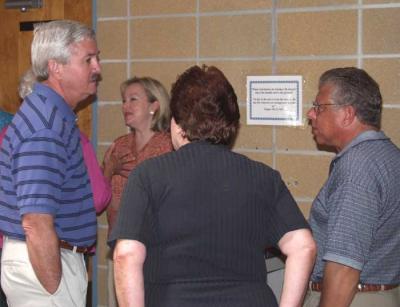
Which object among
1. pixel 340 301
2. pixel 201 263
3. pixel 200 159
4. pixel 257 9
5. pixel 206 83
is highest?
pixel 257 9

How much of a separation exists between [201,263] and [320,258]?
2.43 ft

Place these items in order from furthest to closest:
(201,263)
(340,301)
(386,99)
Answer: (386,99) → (340,301) → (201,263)

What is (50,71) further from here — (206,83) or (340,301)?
(340,301)

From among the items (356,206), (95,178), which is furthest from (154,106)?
(356,206)

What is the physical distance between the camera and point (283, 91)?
3.40 meters

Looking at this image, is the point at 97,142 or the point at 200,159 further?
the point at 97,142

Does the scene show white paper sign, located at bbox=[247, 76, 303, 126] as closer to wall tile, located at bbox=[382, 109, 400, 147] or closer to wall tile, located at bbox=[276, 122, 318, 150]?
wall tile, located at bbox=[276, 122, 318, 150]

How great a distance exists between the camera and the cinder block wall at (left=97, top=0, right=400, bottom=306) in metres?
3.16

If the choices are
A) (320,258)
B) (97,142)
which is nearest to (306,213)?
(320,258)

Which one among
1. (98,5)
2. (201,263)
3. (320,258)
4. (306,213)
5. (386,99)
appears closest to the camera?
(201,263)

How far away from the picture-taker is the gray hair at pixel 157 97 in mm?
3607

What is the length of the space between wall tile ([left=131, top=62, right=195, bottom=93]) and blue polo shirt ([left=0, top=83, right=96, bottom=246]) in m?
1.32

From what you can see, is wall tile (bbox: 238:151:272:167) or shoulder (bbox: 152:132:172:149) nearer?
wall tile (bbox: 238:151:272:167)

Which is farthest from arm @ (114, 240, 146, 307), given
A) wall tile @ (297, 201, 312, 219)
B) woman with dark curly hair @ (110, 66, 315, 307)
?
wall tile @ (297, 201, 312, 219)
